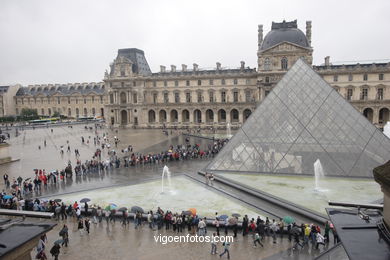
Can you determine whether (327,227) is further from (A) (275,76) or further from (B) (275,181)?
(A) (275,76)

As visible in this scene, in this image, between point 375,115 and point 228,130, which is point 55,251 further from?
point 375,115

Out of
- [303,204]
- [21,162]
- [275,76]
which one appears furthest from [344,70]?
[21,162]

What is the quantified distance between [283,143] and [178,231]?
1017 centimetres

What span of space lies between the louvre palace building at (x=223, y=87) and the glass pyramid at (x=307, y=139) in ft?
82.5

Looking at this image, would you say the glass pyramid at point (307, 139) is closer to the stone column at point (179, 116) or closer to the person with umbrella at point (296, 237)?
the person with umbrella at point (296, 237)

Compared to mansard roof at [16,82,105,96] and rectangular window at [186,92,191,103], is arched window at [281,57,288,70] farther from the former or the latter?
mansard roof at [16,82,105,96]

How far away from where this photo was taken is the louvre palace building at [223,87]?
43.0m

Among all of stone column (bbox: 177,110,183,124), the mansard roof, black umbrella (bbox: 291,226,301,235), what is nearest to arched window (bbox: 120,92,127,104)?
stone column (bbox: 177,110,183,124)

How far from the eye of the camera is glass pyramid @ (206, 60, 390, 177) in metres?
17.4

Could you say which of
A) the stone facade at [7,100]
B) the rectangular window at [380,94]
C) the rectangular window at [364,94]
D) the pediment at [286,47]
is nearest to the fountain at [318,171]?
the pediment at [286,47]

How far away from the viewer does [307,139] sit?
18.2 meters

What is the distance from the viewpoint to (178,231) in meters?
10.9

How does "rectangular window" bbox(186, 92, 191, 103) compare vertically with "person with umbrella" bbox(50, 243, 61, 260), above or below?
above

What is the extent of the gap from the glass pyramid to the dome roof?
2548cm
